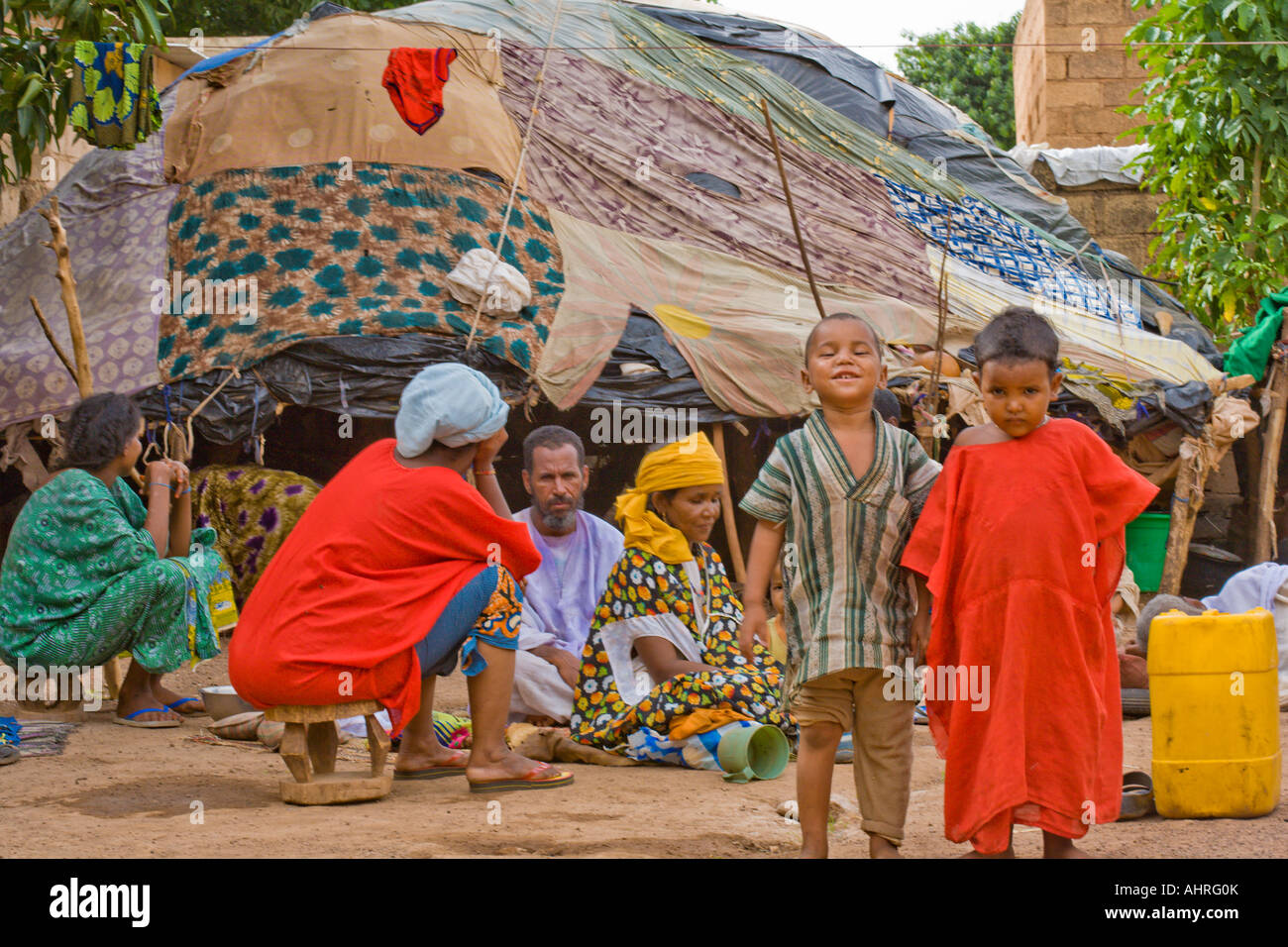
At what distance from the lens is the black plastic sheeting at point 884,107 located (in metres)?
11.0

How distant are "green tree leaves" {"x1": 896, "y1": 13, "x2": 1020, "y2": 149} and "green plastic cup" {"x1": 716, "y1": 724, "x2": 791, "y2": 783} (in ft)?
78.5

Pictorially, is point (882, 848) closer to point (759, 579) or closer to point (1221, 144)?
point (759, 579)

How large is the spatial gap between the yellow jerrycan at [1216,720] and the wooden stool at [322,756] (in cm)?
210

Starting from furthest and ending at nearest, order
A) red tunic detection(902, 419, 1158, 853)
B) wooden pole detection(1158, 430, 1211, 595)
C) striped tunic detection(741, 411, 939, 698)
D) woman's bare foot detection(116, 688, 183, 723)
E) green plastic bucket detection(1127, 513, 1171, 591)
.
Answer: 1. green plastic bucket detection(1127, 513, 1171, 591)
2. wooden pole detection(1158, 430, 1211, 595)
3. woman's bare foot detection(116, 688, 183, 723)
4. striped tunic detection(741, 411, 939, 698)
5. red tunic detection(902, 419, 1158, 853)

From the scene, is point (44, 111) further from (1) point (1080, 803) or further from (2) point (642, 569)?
(1) point (1080, 803)

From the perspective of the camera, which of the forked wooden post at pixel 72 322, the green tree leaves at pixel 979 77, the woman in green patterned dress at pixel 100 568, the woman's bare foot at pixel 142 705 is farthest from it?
the green tree leaves at pixel 979 77

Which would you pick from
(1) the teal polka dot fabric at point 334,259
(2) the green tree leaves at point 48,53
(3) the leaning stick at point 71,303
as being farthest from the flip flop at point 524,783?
(1) the teal polka dot fabric at point 334,259

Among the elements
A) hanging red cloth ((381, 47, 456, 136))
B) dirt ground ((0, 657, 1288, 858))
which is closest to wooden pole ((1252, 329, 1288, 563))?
dirt ground ((0, 657, 1288, 858))

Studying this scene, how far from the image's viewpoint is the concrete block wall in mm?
12281

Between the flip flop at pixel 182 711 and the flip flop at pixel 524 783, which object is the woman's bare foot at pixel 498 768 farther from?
the flip flop at pixel 182 711

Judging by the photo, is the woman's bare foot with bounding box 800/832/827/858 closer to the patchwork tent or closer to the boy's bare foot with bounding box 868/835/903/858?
the boy's bare foot with bounding box 868/835/903/858

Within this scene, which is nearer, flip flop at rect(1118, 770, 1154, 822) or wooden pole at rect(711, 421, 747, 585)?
flip flop at rect(1118, 770, 1154, 822)

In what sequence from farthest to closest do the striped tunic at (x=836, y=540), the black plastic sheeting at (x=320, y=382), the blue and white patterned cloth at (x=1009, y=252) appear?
the blue and white patterned cloth at (x=1009, y=252) < the black plastic sheeting at (x=320, y=382) < the striped tunic at (x=836, y=540)

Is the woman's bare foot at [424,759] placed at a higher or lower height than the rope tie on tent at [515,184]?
lower
